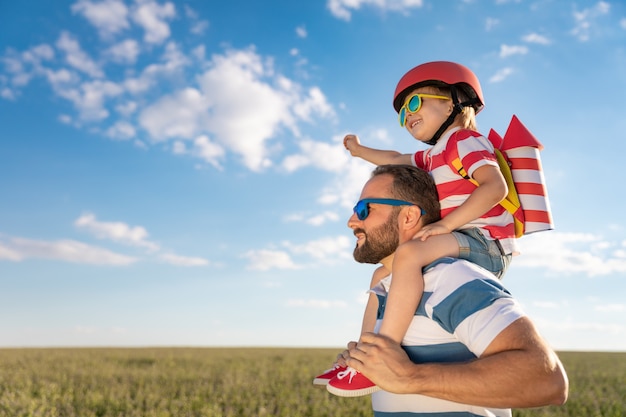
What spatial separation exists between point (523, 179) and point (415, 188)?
89 cm

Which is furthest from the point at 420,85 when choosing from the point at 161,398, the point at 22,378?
the point at 22,378

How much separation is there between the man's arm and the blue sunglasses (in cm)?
112

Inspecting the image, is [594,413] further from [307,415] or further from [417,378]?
[417,378]

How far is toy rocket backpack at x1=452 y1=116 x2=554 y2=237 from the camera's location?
Result: 3709 mm

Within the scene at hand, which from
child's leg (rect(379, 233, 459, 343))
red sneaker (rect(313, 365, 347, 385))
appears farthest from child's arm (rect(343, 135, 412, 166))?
red sneaker (rect(313, 365, 347, 385))

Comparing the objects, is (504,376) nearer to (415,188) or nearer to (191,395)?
(415,188)

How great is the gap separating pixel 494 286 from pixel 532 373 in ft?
1.57

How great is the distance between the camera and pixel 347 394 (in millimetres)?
3041

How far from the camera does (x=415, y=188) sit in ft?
11.4

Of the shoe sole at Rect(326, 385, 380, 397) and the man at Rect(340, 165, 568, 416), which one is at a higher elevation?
the man at Rect(340, 165, 568, 416)

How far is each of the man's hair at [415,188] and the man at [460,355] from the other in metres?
0.09

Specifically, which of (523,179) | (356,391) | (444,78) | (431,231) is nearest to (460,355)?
(356,391)

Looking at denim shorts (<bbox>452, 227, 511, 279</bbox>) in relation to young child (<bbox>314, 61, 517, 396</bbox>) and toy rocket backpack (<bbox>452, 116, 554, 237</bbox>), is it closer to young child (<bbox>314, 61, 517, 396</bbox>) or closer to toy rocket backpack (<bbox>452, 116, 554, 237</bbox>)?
young child (<bbox>314, 61, 517, 396</bbox>)

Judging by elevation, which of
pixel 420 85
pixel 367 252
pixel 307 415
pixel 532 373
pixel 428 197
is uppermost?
pixel 420 85
